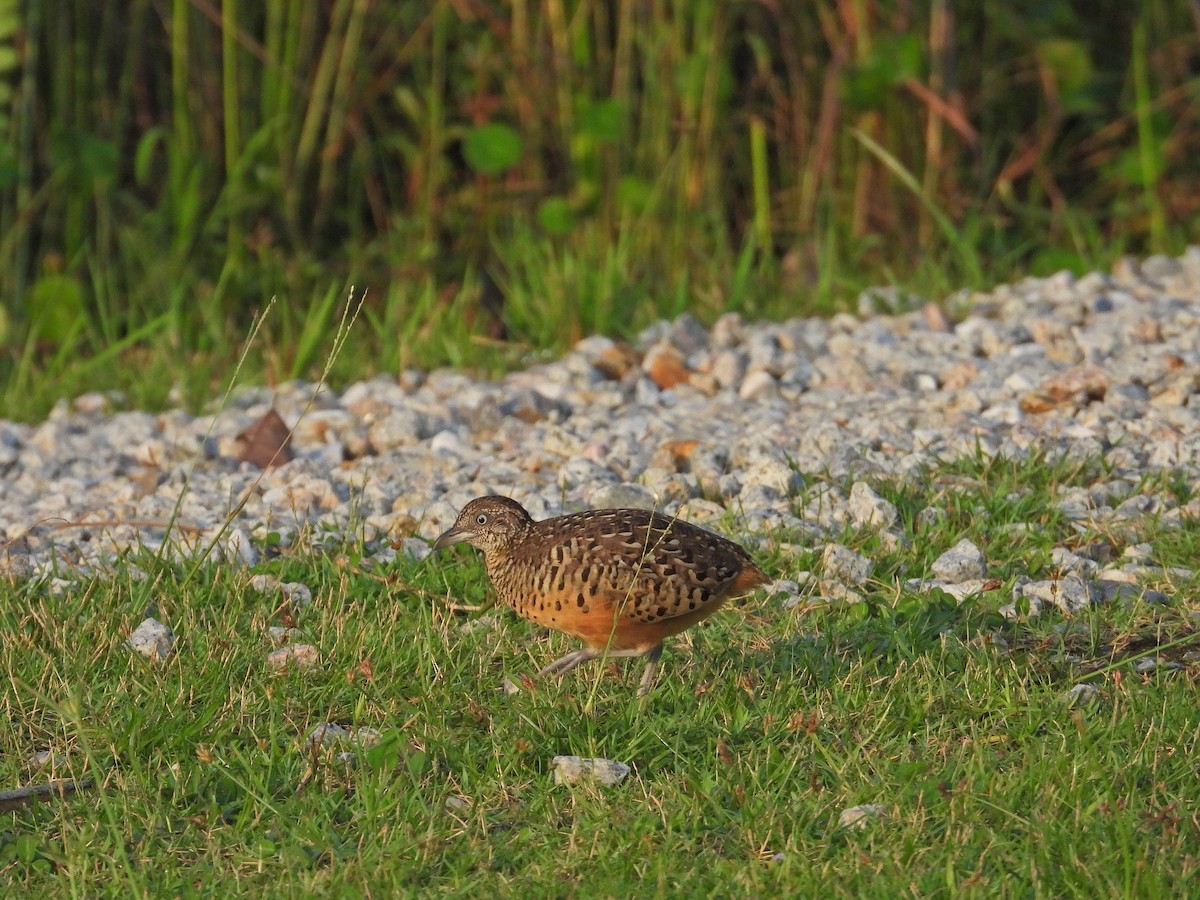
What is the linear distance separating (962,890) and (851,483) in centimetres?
221

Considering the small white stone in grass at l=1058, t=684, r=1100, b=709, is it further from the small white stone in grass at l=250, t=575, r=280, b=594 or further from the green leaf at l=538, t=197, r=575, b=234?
the green leaf at l=538, t=197, r=575, b=234

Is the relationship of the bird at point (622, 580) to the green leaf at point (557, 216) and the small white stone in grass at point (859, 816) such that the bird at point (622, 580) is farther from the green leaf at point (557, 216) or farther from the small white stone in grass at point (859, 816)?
the green leaf at point (557, 216)

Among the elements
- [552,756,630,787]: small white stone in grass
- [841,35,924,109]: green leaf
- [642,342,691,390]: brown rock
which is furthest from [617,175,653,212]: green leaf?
[552,756,630,787]: small white stone in grass

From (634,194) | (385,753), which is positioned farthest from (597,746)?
(634,194)

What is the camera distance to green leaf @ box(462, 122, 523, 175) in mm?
8164

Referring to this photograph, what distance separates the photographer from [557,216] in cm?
820

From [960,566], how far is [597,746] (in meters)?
1.33

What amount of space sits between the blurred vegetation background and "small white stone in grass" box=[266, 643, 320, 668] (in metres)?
3.33

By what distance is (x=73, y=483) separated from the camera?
5816mm

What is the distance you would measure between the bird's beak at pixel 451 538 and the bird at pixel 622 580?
0.83 feet

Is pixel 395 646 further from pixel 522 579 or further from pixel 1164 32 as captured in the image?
pixel 1164 32

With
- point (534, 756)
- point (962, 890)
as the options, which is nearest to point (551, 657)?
point (534, 756)

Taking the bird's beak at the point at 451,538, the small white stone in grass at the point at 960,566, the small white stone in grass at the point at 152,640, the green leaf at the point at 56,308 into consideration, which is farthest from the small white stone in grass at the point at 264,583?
the green leaf at the point at 56,308

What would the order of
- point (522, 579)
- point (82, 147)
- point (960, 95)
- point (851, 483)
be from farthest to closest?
point (960, 95) → point (82, 147) → point (851, 483) → point (522, 579)
